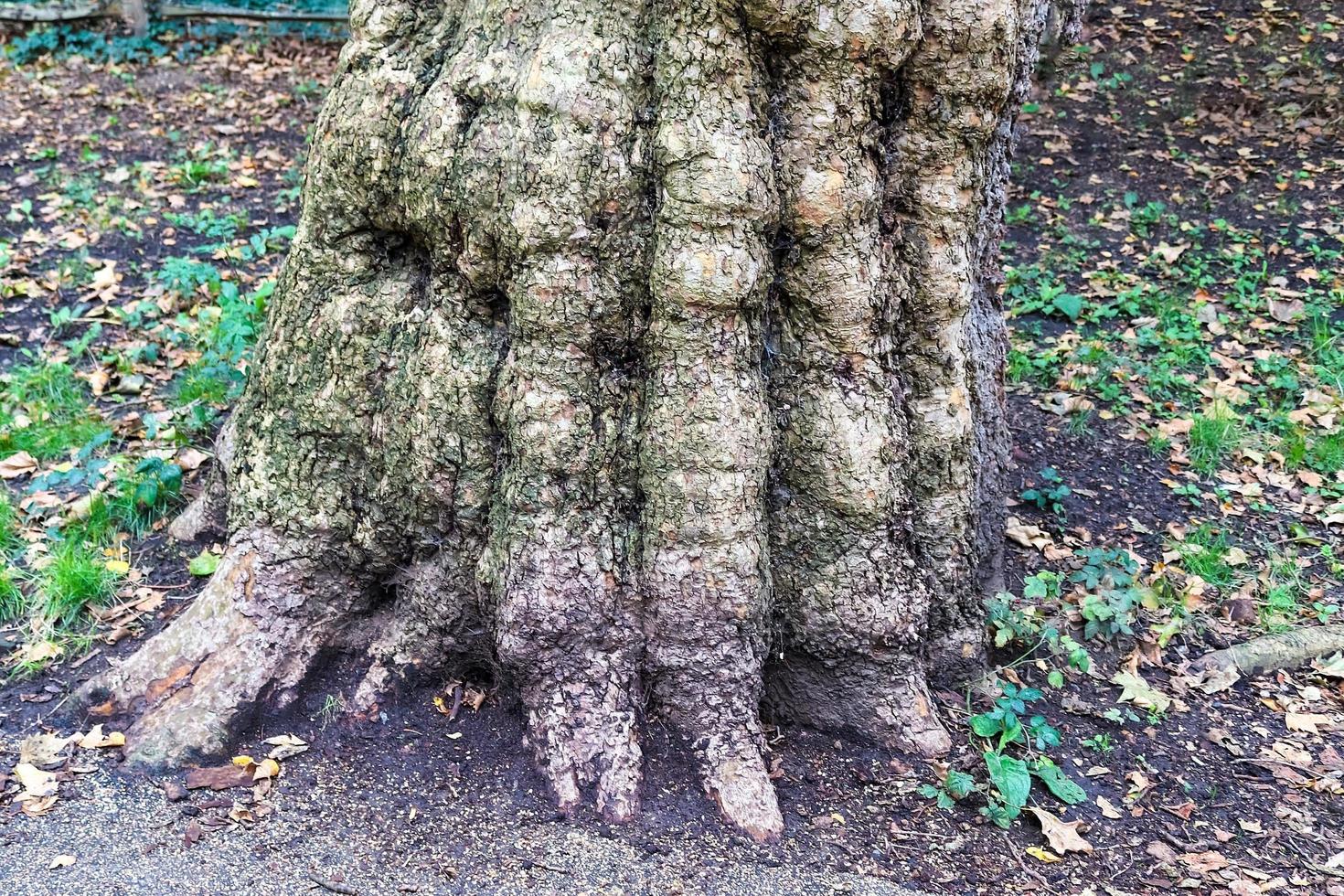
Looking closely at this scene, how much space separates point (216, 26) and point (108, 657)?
318 inches

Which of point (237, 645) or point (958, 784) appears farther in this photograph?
point (237, 645)

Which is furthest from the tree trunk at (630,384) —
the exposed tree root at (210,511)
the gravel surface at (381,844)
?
the exposed tree root at (210,511)

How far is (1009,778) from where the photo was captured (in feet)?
9.41

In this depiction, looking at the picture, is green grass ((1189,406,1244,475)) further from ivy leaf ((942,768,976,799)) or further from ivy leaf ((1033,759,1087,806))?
ivy leaf ((942,768,976,799))

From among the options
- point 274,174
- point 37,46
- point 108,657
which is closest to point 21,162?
point 274,174

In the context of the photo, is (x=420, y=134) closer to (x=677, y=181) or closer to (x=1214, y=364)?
(x=677, y=181)

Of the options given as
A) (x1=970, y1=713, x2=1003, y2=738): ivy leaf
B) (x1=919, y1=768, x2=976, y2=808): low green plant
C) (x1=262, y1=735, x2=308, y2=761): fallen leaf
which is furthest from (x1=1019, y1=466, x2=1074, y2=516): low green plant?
(x1=262, y1=735, x2=308, y2=761): fallen leaf

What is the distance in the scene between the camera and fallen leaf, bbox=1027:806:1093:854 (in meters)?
2.79

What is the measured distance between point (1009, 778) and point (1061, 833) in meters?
0.18

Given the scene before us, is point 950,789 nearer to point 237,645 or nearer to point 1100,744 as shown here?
point 1100,744

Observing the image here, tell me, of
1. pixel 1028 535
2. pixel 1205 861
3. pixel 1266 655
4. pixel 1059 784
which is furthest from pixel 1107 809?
pixel 1028 535

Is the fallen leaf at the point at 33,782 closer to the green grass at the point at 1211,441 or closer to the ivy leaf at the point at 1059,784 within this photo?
the ivy leaf at the point at 1059,784

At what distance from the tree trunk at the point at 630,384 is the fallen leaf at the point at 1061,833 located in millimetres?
318

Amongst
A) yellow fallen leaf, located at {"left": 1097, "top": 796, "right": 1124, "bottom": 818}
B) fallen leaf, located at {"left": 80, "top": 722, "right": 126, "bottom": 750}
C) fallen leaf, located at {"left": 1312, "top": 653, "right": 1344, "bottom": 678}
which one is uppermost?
fallen leaf, located at {"left": 80, "top": 722, "right": 126, "bottom": 750}
